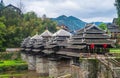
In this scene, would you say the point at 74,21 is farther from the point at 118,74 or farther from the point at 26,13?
the point at 118,74

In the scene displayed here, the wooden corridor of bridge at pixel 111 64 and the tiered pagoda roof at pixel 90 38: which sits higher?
the tiered pagoda roof at pixel 90 38

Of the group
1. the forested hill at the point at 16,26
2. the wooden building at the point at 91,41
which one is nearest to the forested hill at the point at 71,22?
the forested hill at the point at 16,26

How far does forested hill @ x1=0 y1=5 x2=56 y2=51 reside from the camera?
83688 millimetres

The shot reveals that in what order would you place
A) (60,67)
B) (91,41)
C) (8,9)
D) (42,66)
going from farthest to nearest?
(8,9)
(42,66)
(60,67)
(91,41)

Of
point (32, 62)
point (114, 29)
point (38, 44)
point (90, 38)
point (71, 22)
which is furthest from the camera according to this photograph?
point (71, 22)

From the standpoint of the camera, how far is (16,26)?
90.8 metres

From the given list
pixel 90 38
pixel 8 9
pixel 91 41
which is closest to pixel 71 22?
pixel 8 9

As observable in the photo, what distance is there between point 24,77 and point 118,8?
20.8 meters

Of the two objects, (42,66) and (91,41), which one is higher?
(91,41)

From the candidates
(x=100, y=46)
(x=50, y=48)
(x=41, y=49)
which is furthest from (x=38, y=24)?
(x=100, y=46)

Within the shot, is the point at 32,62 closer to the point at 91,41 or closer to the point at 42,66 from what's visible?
the point at 42,66

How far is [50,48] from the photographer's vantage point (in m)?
50.2

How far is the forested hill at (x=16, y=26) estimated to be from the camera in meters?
83.7

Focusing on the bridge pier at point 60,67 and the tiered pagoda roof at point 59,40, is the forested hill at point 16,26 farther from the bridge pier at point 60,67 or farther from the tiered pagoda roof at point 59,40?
the bridge pier at point 60,67
